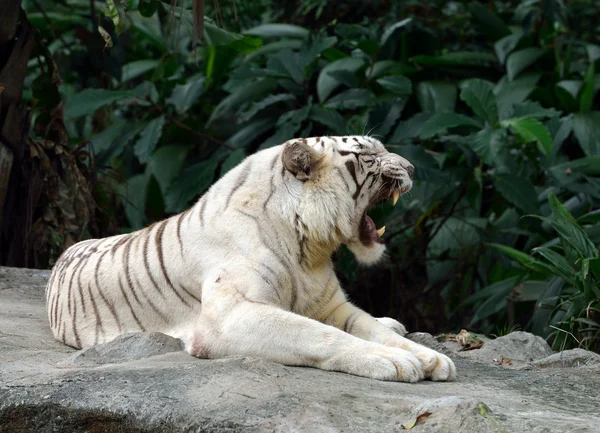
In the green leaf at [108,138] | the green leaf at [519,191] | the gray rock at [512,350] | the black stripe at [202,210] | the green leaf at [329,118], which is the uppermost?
the black stripe at [202,210]

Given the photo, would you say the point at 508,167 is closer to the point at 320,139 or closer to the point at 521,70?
the point at 521,70

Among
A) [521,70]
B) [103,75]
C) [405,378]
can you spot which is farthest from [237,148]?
[405,378]

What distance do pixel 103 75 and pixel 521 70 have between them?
4051 millimetres

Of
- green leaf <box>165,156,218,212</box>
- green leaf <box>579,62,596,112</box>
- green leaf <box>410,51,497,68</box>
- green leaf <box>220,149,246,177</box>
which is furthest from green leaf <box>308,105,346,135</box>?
green leaf <box>579,62,596,112</box>

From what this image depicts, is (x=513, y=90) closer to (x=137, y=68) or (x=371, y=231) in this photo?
(x=137, y=68)

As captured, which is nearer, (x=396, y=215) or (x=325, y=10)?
(x=396, y=215)

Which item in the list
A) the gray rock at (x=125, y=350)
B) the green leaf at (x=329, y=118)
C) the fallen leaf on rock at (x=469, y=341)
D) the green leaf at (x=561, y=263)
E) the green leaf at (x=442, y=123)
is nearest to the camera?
the gray rock at (x=125, y=350)

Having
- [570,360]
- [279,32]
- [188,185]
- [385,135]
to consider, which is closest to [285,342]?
[570,360]

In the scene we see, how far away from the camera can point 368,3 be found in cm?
956

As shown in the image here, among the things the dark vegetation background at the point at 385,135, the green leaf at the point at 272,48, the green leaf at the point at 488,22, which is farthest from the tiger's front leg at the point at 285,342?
the green leaf at the point at 488,22

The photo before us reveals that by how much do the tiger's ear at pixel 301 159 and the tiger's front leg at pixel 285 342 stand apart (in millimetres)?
580

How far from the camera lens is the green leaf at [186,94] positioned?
280 inches

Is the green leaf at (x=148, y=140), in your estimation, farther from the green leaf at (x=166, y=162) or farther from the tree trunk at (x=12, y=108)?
the tree trunk at (x=12, y=108)

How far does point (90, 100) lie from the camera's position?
22.3 ft
